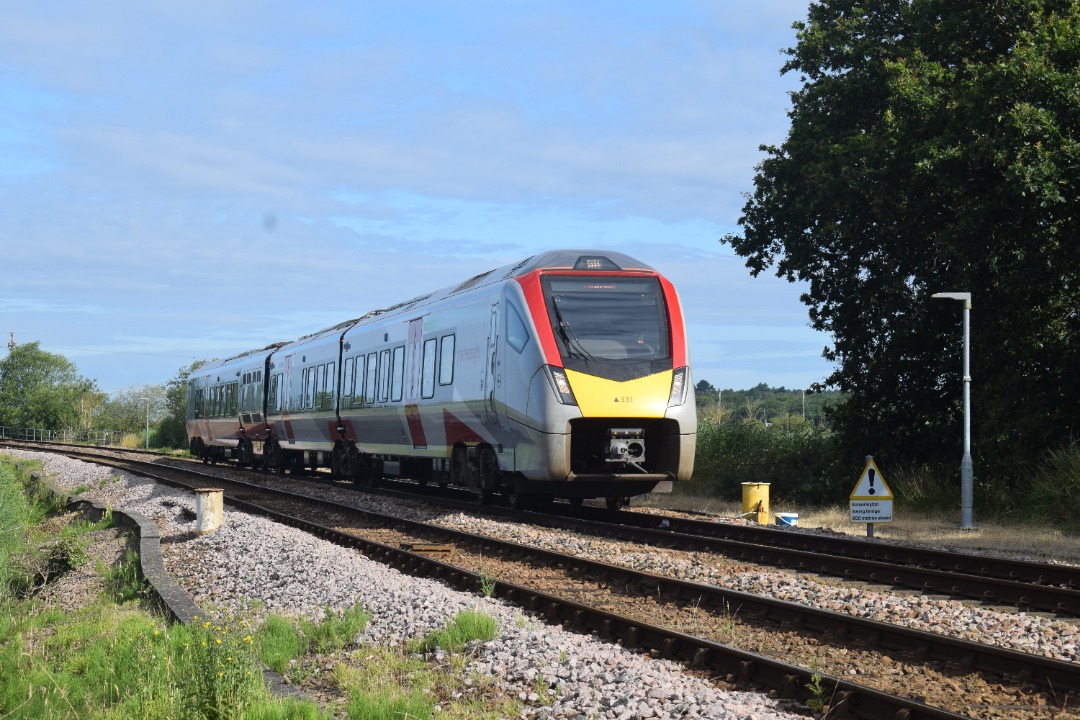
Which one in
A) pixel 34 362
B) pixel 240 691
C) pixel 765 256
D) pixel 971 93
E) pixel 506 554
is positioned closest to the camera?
pixel 240 691

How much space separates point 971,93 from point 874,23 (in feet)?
23.7

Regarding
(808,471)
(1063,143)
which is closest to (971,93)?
(1063,143)

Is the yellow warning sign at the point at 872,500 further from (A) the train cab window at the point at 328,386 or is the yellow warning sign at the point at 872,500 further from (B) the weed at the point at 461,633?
(A) the train cab window at the point at 328,386

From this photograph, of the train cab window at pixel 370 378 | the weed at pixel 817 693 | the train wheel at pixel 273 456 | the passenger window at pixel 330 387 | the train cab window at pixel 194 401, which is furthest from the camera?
the train cab window at pixel 194 401

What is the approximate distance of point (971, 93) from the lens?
1928 centimetres

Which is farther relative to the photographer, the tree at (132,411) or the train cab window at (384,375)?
the tree at (132,411)

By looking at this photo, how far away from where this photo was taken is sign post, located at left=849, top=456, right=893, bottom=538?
15.9 meters

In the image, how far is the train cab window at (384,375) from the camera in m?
22.3

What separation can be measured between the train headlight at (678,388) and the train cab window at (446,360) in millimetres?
4175

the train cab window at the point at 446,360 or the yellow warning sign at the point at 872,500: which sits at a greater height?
the train cab window at the point at 446,360

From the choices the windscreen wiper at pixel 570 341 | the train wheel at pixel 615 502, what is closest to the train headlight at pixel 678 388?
the windscreen wiper at pixel 570 341

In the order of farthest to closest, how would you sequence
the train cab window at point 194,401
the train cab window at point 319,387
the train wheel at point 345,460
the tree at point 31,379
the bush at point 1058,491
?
the tree at point 31,379 < the train cab window at point 194,401 < the train cab window at point 319,387 < the train wheel at point 345,460 < the bush at point 1058,491

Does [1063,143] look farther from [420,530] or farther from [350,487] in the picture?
[350,487]

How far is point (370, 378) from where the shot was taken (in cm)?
2353
